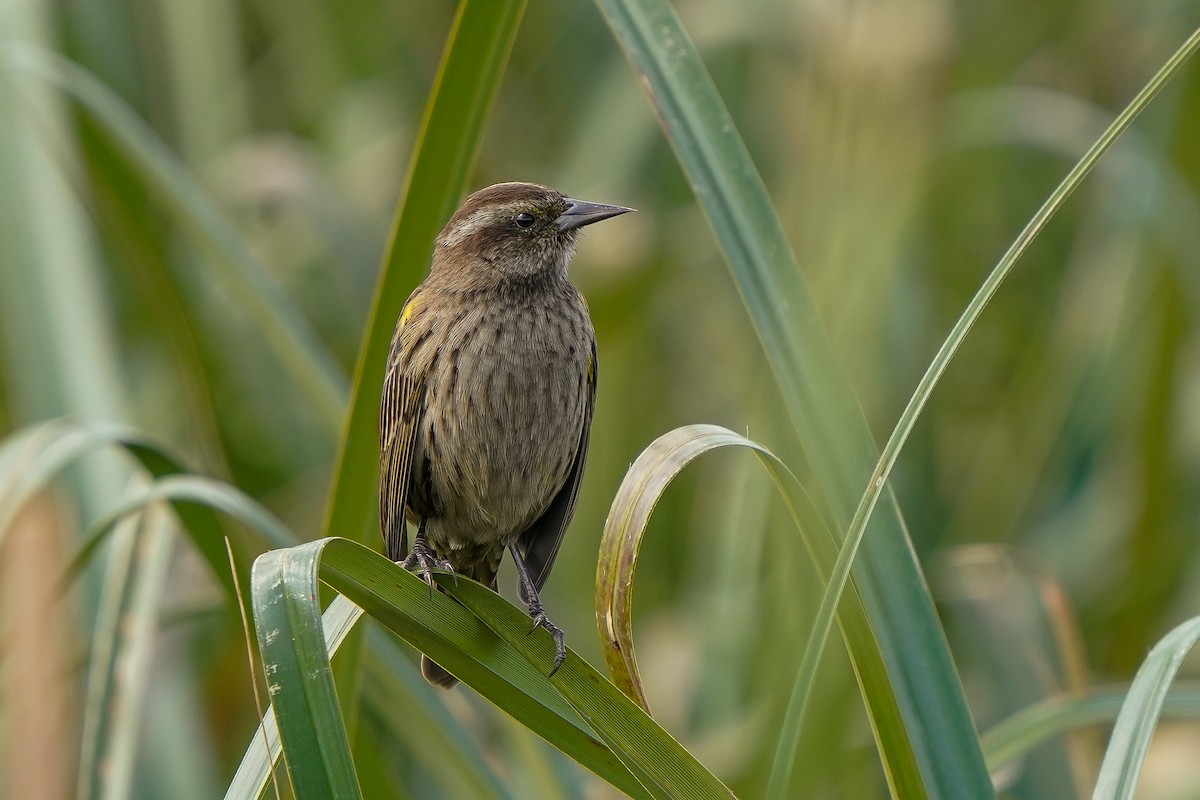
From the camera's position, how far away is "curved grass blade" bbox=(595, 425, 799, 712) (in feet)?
5.15

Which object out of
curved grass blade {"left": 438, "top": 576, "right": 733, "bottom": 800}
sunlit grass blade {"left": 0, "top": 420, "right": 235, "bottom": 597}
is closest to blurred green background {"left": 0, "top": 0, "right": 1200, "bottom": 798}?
sunlit grass blade {"left": 0, "top": 420, "right": 235, "bottom": 597}

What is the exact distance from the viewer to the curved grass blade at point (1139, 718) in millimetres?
1518

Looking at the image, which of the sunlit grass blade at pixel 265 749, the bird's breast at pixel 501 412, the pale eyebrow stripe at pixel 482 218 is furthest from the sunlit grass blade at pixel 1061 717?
the pale eyebrow stripe at pixel 482 218

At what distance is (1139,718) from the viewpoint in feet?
5.12

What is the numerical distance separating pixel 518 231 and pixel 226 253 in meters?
0.60

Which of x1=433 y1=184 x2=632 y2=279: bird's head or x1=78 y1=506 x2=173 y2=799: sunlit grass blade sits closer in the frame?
x1=78 y1=506 x2=173 y2=799: sunlit grass blade

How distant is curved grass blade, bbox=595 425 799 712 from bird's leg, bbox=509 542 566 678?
0.08 meters

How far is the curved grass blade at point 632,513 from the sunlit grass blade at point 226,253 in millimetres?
1152

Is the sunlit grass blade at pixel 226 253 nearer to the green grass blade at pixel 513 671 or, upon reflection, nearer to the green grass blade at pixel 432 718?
the green grass blade at pixel 432 718

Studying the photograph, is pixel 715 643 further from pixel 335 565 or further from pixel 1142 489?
pixel 335 565

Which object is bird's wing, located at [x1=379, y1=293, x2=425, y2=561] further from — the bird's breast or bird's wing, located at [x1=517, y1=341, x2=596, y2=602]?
bird's wing, located at [x1=517, y1=341, x2=596, y2=602]

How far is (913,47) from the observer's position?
3846mm

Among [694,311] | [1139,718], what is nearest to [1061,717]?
[1139,718]

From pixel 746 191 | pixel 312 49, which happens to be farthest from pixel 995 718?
pixel 312 49
